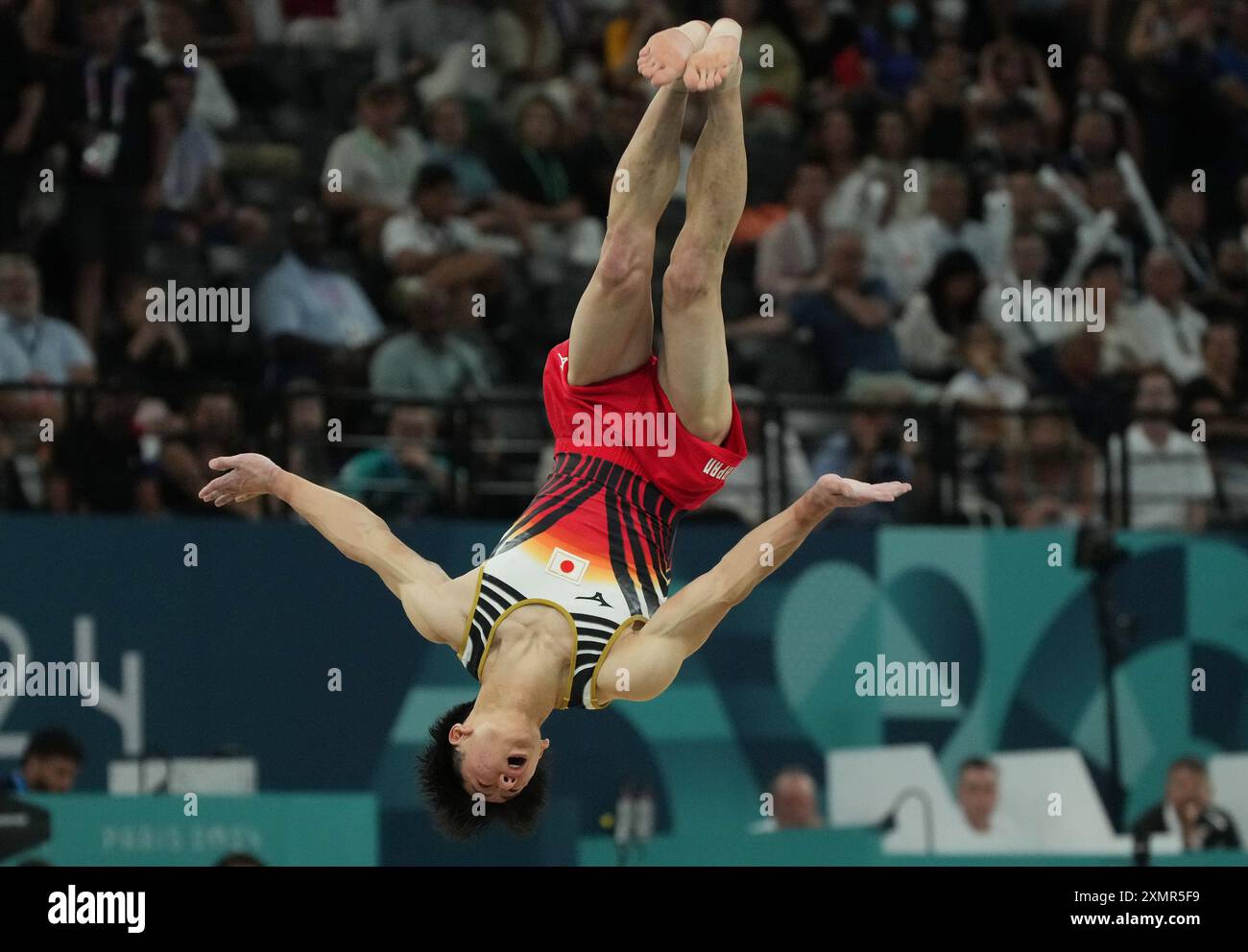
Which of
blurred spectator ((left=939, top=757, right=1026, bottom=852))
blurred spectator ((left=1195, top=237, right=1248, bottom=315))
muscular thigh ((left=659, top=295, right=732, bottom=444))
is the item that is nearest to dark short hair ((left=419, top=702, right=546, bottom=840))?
muscular thigh ((left=659, top=295, right=732, bottom=444))

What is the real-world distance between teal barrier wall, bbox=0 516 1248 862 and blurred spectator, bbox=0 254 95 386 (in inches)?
35.1

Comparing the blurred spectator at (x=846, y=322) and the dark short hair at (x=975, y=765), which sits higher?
the blurred spectator at (x=846, y=322)

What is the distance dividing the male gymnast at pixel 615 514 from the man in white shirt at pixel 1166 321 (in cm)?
522

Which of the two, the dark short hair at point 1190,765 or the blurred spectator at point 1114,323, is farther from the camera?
the blurred spectator at point 1114,323

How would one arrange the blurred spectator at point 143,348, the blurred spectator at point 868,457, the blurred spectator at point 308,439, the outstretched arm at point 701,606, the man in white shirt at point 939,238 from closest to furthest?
the outstretched arm at point 701,606, the blurred spectator at point 308,439, the blurred spectator at point 143,348, the blurred spectator at point 868,457, the man in white shirt at point 939,238

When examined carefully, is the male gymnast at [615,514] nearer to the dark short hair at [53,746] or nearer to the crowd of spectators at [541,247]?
the crowd of spectators at [541,247]

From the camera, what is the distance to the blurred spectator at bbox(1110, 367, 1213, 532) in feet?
37.3

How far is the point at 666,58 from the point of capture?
7.11 m

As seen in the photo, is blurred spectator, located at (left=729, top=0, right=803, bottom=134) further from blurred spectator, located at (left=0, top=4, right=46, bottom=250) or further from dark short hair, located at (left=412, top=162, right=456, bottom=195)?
blurred spectator, located at (left=0, top=4, right=46, bottom=250)

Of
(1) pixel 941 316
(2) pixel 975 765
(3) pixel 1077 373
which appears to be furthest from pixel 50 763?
(3) pixel 1077 373

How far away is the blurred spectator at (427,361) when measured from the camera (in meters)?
10.9

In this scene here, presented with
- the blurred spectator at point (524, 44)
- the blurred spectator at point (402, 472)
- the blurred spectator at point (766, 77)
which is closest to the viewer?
the blurred spectator at point (402, 472)

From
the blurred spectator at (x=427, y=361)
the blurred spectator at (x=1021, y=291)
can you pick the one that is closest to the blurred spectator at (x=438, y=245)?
the blurred spectator at (x=427, y=361)
